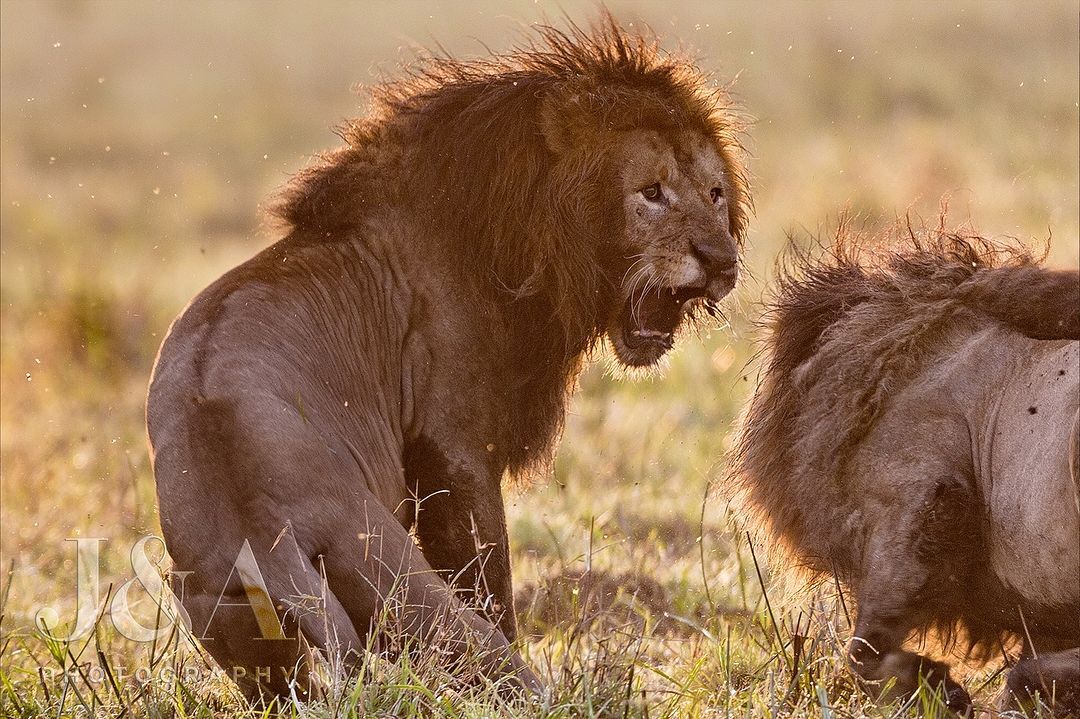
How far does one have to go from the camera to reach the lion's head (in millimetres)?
4371

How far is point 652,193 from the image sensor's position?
4.40m

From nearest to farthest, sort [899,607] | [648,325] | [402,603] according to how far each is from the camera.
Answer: [402,603], [899,607], [648,325]

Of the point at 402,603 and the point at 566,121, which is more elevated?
the point at 566,121

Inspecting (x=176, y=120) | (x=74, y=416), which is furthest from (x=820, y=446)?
(x=176, y=120)

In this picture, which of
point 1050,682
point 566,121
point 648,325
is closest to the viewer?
point 1050,682

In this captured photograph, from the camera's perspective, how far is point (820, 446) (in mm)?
4137

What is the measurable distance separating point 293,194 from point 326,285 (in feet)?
1.22

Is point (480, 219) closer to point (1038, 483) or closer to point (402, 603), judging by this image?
A: point (402, 603)

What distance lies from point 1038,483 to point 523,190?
1.69 m

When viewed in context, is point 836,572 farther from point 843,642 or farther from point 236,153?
point 236,153

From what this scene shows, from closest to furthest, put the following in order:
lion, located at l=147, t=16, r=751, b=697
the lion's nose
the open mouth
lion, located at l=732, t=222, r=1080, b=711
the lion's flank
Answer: lion, located at l=732, t=222, r=1080, b=711
lion, located at l=147, t=16, r=751, b=697
the lion's flank
the lion's nose
the open mouth

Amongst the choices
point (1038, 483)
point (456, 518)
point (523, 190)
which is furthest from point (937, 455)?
point (523, 190)

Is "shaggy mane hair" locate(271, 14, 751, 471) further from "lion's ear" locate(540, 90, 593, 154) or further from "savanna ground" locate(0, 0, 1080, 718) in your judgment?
"savanna ground" locate(0, 0, 1080, 718)

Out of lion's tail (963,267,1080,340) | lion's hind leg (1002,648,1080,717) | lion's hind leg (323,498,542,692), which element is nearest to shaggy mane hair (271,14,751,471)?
lion's hind leg (323,498,542,692)
